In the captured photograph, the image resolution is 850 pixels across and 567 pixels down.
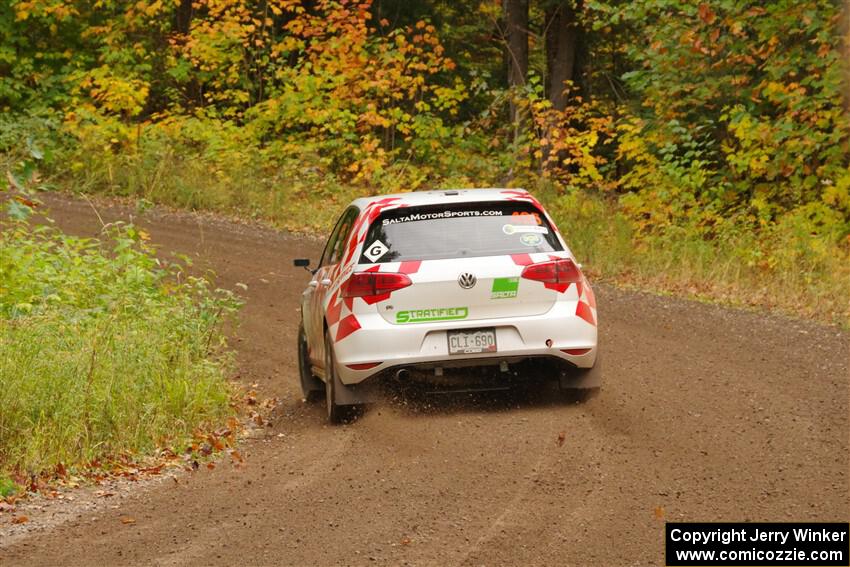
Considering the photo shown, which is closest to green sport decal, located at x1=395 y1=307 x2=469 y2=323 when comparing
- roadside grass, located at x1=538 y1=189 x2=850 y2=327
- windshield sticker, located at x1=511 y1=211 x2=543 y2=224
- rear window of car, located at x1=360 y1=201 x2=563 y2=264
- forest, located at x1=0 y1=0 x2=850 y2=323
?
rear window of car, located at x1=360 y1=201 x2=563 y2=264

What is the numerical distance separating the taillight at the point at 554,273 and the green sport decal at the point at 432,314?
553 mm

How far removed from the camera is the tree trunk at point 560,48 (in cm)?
2784

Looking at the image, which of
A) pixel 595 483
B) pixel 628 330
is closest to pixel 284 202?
pixel 628 330

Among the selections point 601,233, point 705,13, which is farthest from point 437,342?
point 705,13

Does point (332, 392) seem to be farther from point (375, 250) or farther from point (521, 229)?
point (521, 229)

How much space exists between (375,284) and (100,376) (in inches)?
84.8

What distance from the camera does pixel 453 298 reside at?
9.12 m

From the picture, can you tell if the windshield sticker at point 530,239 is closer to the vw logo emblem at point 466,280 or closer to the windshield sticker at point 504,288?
the windshield sticker at point 504,288

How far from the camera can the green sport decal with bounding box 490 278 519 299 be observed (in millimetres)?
9156

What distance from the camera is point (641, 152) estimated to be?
22188 mm

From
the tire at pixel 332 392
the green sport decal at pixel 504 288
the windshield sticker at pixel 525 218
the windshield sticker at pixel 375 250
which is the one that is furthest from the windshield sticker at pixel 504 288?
the tire at pixel 332 392

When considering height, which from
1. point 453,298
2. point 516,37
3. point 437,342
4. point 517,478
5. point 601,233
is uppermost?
point 516,37

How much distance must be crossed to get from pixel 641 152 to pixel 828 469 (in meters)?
15.1

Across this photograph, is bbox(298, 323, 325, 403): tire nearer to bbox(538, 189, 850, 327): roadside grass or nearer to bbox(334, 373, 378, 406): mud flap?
bbox(334, 373, 378, 406): mud flap
